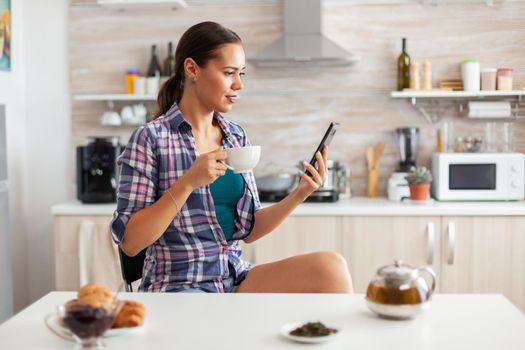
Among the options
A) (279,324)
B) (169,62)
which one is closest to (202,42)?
(279,324)

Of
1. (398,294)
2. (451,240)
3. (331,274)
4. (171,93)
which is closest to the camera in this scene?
(398,294)

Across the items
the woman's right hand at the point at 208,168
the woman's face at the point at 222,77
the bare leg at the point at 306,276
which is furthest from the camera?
the woman's face at the point at 222,77

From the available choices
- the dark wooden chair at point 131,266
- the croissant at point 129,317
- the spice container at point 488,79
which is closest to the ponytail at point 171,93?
the dark wooden chair at point 131,266

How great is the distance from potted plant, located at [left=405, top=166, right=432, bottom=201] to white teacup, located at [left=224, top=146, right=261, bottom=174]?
2.08 meters

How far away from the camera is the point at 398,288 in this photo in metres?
1.55

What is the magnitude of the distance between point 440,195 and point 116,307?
2.84 metres

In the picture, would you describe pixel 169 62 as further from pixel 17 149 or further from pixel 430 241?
pixel 430 241

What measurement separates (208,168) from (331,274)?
44cm

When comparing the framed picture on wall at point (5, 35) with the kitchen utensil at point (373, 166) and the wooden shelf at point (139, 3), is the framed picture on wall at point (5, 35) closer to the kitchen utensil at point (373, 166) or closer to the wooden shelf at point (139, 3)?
the wooden shelf at point (139, 3)

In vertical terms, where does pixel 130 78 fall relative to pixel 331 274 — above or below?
above

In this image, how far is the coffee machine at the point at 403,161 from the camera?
4016 millimetres

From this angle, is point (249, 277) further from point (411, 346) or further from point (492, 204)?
point (492, 204)

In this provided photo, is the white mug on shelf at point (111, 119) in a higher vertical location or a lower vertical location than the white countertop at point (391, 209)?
higher

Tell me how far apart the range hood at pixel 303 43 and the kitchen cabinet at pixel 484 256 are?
1059 mm
